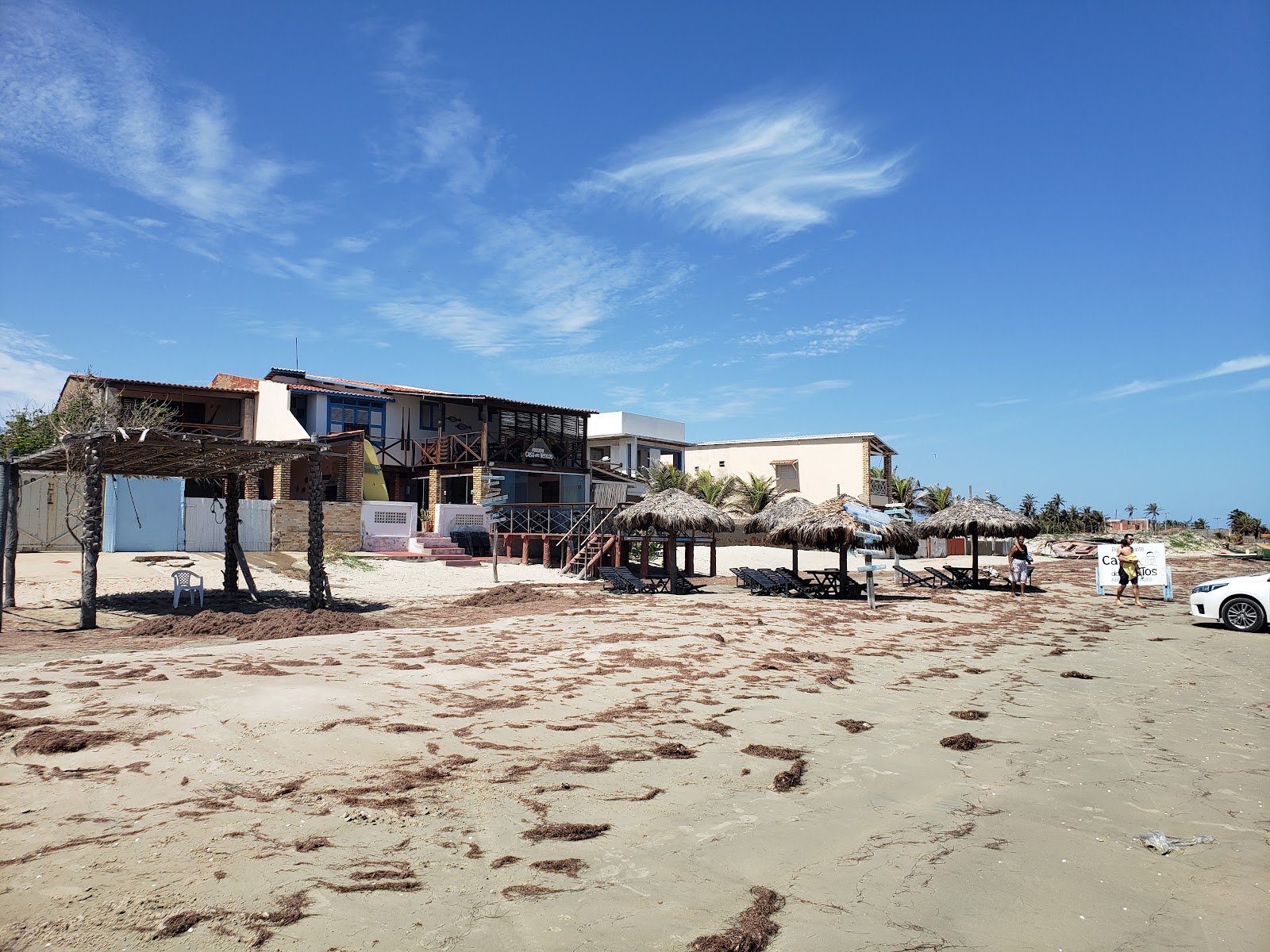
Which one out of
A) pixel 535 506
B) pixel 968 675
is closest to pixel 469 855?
pixel 968 675

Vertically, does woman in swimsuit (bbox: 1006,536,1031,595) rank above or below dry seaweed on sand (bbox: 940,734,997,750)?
above

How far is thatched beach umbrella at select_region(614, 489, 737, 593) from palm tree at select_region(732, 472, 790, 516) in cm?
1898

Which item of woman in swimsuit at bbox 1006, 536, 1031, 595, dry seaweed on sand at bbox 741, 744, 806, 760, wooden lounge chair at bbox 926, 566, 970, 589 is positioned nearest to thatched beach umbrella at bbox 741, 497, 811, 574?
wooden lounge chair at bbox 926, 566, 970, 589

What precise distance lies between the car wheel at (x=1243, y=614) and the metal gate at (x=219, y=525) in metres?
21.2

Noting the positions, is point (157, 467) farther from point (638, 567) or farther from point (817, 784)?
point (817, 784)

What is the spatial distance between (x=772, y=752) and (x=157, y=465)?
13.3 meters

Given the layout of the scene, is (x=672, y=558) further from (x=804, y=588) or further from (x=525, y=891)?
(x=525, y=891)

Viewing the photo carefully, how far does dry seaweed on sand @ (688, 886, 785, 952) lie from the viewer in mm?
3229

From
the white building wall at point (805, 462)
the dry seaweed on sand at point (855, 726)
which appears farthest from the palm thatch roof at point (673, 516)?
the white building wall at point (805, 462)

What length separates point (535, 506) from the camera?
2705cm

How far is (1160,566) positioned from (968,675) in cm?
1425

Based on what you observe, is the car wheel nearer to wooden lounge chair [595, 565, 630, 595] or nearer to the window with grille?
wooden lounge chair [595, 565, 630, 595]

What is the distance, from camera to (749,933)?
333 centimetres

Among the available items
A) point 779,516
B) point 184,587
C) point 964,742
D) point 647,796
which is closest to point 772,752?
point 647,796
